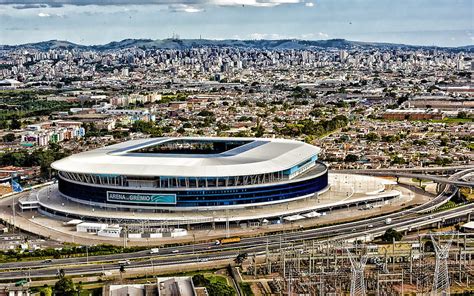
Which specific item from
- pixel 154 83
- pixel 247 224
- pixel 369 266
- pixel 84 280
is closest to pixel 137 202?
pixel 247 224

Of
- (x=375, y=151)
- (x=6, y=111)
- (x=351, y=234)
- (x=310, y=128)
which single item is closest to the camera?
(x=351, y=234)

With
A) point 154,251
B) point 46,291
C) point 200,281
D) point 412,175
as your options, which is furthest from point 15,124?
point 200,281

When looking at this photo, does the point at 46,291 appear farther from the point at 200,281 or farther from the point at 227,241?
the point at 227,241

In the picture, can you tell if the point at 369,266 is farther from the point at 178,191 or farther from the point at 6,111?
the point at 6,111

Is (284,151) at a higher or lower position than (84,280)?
higher

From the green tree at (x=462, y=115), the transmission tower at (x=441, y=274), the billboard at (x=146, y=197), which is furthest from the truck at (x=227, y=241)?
the green tree at (x=462, y=115)

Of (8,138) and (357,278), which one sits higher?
(357,278)

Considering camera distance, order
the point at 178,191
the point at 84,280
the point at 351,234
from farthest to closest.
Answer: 1. the point at 178,191
2. the point at 351,234
3. the point at 84,280
